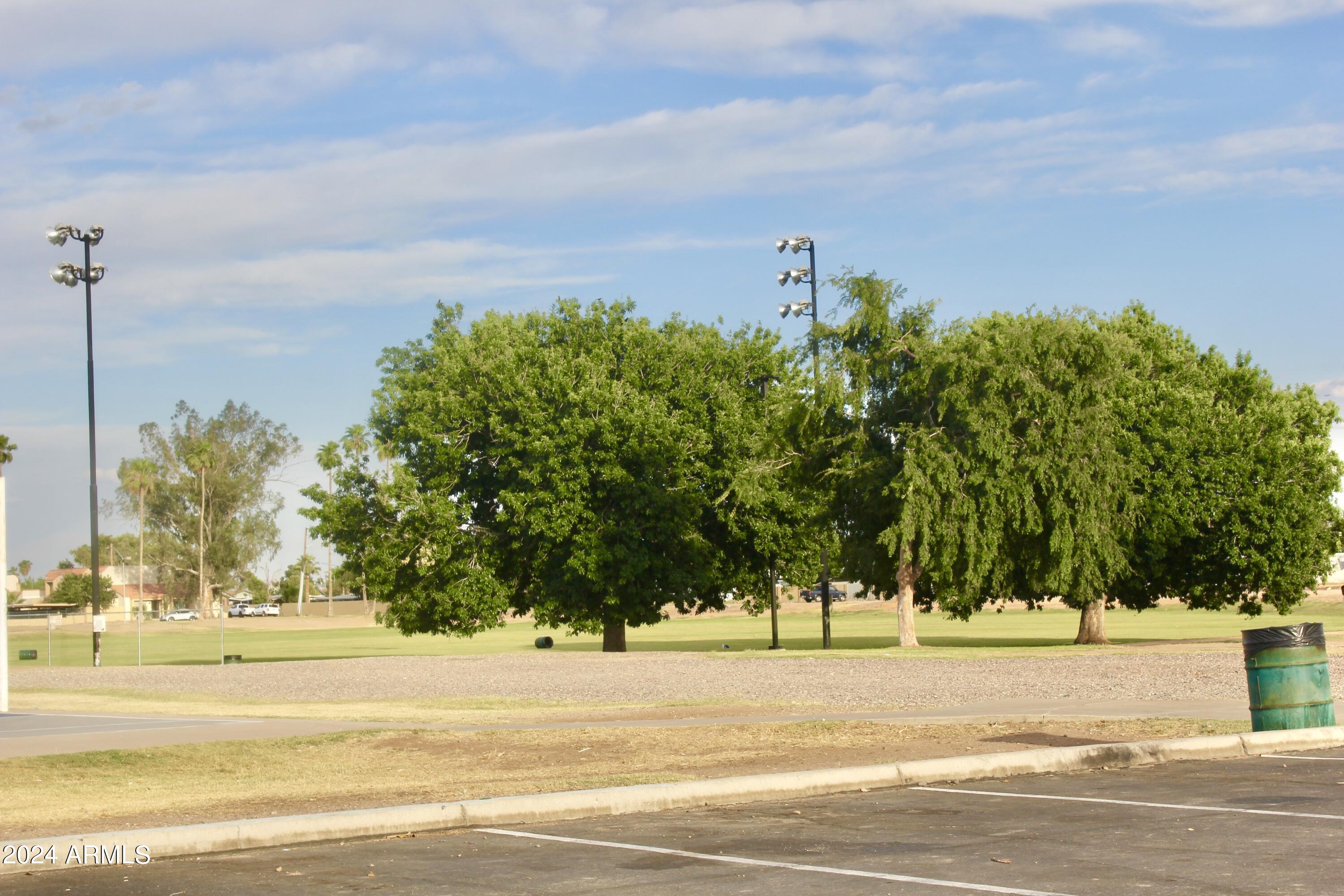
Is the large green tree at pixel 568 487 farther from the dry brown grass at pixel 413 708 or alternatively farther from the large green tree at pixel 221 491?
the large green tree at pixel 221 491

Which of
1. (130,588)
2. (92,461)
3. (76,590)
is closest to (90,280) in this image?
(92,461)

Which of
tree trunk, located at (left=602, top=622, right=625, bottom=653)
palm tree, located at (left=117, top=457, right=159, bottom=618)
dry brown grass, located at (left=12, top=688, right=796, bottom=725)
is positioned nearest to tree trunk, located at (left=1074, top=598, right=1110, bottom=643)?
tree trunk, located at (left=602, top=622, right=625, bottom=653)

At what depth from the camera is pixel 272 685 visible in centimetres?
2822

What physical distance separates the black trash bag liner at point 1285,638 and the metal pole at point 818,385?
21.5 metres

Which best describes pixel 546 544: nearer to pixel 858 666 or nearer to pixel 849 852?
pixel 858 666

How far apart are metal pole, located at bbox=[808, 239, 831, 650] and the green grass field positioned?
108 cm

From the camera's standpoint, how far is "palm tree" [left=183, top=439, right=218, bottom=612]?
91375mm

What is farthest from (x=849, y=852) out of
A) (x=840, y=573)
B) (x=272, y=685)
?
(x=840, y=573)

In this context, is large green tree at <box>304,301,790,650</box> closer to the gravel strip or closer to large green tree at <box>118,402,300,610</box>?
the gravel strip

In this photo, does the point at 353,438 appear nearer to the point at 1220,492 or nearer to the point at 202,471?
the point at 1220,492

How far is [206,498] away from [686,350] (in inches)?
2490

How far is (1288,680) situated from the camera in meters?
13.2

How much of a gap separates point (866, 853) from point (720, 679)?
1824 centimetres

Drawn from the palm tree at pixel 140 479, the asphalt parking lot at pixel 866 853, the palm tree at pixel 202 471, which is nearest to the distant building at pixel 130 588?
the palm tree at pixel 140 479
